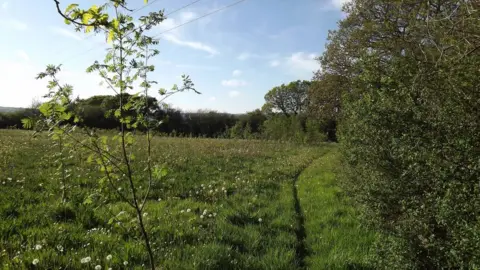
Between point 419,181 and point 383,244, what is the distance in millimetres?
941

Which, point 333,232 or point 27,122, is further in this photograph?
point 333,232

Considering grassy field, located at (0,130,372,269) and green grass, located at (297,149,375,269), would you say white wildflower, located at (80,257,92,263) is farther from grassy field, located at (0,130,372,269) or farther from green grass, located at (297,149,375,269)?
green grass, located at (297,149,375,269)

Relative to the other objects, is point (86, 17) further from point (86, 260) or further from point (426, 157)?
point (426, 157)

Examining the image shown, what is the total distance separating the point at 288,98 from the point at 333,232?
225ft

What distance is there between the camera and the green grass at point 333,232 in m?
4.48

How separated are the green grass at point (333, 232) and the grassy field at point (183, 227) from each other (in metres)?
0.02

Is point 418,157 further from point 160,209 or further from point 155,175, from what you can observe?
point 160,209

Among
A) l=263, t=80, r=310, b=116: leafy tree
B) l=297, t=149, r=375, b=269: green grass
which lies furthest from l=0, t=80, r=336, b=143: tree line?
l=297, t=149, r=375, b=269: green grass

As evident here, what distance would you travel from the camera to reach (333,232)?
554cm

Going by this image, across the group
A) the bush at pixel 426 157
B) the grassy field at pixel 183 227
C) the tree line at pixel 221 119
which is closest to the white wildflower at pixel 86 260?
the grassy field at pixel 183 227

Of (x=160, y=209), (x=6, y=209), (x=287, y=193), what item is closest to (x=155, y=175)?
(x=160, y=209)

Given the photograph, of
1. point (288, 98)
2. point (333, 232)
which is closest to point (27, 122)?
point (333, 232)

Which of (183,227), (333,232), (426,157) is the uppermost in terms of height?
(426,157)

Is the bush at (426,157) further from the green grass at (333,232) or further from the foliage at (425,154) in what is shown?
the green grass at (333,232)
